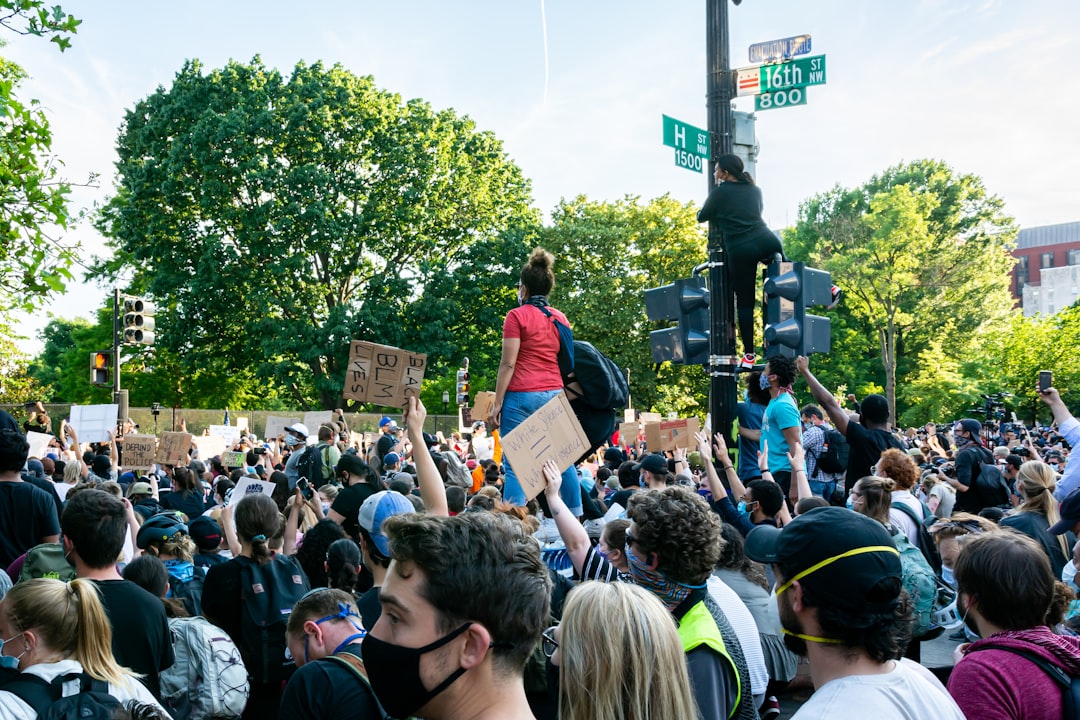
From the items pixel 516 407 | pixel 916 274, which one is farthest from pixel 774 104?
pixel 916 274

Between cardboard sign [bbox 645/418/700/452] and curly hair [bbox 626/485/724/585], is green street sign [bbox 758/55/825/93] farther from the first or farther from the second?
curly hair [bbox 626/485/724/585]

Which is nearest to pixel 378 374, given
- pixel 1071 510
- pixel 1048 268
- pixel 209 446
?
pixel 1071 510

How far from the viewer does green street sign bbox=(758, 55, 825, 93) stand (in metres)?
7.95

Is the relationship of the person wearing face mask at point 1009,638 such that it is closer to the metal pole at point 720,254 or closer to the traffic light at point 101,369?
the metal pole at point 720,254

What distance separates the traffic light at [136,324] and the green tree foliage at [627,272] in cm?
2545

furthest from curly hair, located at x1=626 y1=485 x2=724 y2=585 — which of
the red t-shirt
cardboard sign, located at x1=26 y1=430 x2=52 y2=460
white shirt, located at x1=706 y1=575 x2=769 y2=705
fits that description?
cardboard sign, located at x1=26 y1=430 x2=52 y2=460

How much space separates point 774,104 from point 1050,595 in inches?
224

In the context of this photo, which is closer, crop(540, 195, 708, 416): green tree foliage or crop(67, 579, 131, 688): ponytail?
crop(67, 579, 131, 688): ponytail

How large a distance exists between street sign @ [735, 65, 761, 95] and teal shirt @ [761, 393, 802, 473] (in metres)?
2.58

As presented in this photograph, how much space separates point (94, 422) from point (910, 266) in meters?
44.8

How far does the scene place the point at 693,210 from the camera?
149 ft

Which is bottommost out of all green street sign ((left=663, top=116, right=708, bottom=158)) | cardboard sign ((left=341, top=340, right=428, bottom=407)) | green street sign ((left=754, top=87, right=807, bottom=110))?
cardboard sign ((left=341, top=340, right=428, bottom=407))

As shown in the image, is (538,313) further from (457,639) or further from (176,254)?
(176,254)

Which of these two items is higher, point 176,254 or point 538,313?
point 176,254
